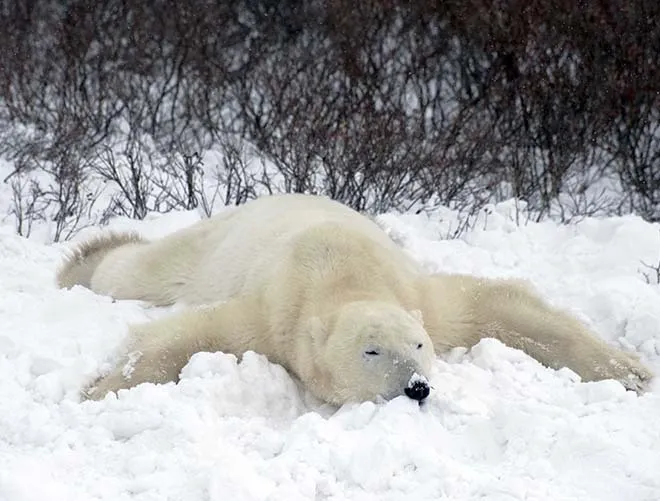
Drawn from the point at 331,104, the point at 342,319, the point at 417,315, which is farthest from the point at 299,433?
the point at 331,104

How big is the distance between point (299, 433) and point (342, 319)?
709 mm

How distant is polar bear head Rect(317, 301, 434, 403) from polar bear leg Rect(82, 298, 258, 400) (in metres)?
0.45

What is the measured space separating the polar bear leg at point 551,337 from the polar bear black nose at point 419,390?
2.98 ft

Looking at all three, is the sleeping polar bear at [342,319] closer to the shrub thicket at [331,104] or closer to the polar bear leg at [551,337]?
the polar bear leg at [551,337]

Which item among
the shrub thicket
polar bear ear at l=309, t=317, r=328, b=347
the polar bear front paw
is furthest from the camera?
the shrub thicket

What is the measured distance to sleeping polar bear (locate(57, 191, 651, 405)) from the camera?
314cm

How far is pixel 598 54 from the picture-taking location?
30.1ft

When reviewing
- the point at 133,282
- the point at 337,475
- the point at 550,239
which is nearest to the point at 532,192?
the point at 550,239

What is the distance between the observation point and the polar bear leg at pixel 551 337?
3572 millimetres

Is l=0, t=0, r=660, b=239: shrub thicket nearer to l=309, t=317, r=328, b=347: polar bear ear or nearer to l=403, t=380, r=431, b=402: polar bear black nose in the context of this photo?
l=309, t=317, r=328, b=347: polar bear ear

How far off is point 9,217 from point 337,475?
4.75 m

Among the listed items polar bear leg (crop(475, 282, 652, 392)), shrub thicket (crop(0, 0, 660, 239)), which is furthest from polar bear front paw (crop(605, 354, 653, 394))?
shrub thicket (crop(0, 0, 660, 239))

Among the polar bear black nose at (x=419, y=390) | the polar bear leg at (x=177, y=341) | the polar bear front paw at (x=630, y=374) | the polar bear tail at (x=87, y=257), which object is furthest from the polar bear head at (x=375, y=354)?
the polar bear tail at (x=87, y=257)

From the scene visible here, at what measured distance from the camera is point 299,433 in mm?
2615
